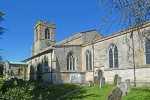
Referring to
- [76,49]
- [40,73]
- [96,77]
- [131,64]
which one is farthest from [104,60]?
[40,73]

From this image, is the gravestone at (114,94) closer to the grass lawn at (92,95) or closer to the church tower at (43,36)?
the grass lawn at (92,95)

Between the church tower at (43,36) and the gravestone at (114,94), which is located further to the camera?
the church tower at (43,36)

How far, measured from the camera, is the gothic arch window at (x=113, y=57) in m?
17.4

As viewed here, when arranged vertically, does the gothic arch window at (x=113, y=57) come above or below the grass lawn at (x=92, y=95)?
above

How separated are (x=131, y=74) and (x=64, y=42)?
576 inches

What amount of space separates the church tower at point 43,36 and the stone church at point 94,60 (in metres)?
7.98

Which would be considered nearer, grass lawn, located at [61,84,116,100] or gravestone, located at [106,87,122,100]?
gravestone, located at [106,87,122,100]

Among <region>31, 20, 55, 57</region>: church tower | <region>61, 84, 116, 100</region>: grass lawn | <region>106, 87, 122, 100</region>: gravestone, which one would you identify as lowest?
<region>61, 84, 116, 100</region>: grass lawn

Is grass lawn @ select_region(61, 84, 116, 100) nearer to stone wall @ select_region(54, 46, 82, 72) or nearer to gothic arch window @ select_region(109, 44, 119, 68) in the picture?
gothic arch window @ select_region(109, 44, 119, 68)

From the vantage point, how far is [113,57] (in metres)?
17.6

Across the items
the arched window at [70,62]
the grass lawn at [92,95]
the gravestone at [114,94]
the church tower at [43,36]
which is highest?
the church tower at [43,36]

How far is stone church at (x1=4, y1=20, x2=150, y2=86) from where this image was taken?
14.6m

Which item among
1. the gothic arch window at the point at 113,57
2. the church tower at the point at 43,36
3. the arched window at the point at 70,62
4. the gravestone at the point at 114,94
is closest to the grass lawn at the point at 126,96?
the gravestone at the point at 114,94

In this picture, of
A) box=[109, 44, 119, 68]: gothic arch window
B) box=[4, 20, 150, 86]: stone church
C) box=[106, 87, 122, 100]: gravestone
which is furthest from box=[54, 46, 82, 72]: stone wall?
box=[106, 87, 122, 100]: gravestone
